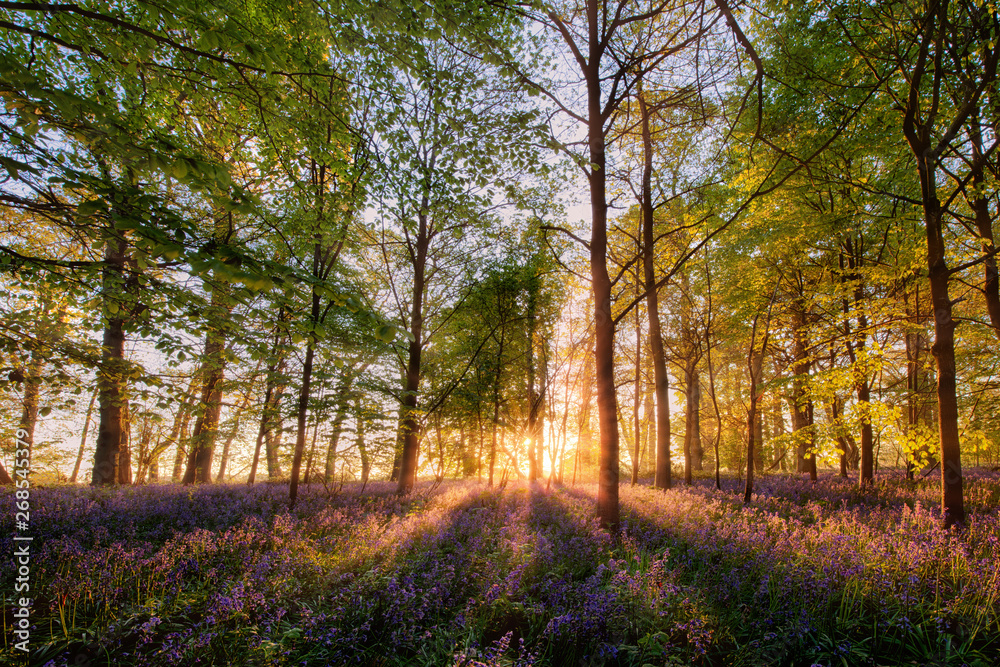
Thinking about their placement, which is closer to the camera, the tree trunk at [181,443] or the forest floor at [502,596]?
the forest floor at [502,596]

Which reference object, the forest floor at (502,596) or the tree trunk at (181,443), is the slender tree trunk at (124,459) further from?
the forest floor at (502,596)

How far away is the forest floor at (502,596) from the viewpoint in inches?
120

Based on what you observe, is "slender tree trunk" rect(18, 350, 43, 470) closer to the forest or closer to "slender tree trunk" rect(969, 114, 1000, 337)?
the forest

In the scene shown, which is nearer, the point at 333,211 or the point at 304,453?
the point at 333,211

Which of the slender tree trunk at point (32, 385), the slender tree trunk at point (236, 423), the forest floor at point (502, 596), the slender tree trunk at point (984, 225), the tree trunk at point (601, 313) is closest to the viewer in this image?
the forest floor at point (502, 596)

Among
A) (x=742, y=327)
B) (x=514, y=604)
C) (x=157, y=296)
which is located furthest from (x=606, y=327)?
(x=742, y=327)

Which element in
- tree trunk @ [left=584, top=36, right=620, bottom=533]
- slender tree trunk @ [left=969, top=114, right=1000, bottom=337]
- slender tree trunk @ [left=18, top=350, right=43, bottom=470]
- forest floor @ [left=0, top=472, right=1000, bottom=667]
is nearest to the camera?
forest floor @ [left=0, top=472, right=1000, bottom=667]

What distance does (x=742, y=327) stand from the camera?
13086 millimetres

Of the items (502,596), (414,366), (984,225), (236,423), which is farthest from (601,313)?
(236,423)

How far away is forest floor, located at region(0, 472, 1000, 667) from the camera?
3.06m

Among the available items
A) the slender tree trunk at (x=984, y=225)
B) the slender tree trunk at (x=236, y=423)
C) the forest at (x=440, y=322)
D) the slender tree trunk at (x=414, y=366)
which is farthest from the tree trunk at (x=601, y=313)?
the slender tree trunk at (x=236, y=423)

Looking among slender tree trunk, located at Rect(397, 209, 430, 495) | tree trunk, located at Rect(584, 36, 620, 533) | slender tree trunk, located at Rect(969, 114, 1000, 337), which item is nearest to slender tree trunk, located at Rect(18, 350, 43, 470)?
tree trunk, located at Rect(584, 36, 620, 533)

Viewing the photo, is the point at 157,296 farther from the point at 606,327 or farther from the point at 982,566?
the point at 982,566

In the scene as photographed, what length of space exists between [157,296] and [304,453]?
4.81 m
